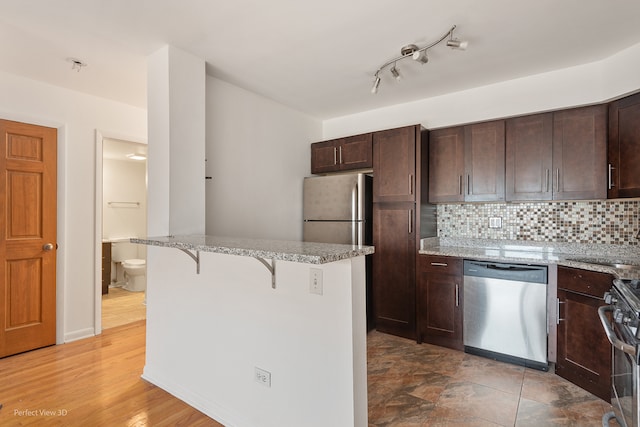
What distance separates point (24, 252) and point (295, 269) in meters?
2.89

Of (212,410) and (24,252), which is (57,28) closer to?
(24,252)

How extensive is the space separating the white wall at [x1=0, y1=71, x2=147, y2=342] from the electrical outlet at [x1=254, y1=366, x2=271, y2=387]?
8.28 ft

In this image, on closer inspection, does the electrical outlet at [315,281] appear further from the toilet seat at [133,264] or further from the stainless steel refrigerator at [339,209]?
the toilet seat at [133,264]

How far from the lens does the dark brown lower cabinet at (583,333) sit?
216 cm

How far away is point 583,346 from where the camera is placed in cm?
231

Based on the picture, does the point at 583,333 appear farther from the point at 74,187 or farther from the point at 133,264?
the point at 133,264

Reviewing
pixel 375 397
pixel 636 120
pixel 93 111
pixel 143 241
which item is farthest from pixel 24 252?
pixel 636 120

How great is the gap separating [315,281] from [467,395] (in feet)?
5.05

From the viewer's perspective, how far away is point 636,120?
7.77ft

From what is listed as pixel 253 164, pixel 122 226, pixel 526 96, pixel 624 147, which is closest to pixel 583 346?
pixel 624 147

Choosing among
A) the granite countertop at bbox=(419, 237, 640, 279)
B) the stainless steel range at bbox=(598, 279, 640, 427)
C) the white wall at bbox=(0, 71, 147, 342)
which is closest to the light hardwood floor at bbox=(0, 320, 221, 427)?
the white wall at bbox=(0, 71, 147, 342)

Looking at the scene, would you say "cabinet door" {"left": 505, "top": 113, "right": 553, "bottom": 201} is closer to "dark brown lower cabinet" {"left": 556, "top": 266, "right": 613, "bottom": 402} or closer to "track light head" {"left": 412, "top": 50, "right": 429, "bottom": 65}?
"dark brown lower cabinet" {"left": 556, "top": 266, "right": 613, "bottom": 402}

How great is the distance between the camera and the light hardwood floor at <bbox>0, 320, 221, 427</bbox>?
197 centimetres

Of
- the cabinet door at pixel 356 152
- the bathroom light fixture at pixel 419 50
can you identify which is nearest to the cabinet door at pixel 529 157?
the bathroom light fixture at pixel 419 50
